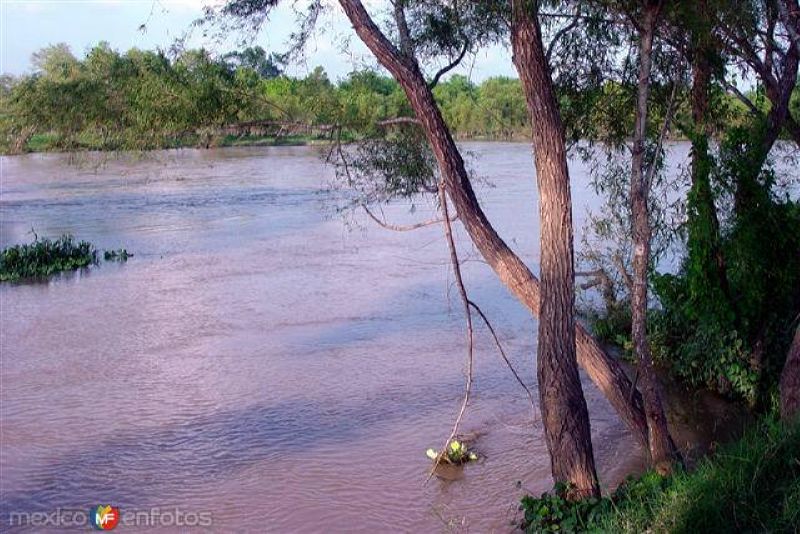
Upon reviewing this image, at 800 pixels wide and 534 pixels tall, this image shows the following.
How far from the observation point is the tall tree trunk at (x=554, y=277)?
5594mm

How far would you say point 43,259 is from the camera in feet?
60.0

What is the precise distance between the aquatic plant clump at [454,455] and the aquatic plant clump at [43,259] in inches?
476

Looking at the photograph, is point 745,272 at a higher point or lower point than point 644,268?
lower

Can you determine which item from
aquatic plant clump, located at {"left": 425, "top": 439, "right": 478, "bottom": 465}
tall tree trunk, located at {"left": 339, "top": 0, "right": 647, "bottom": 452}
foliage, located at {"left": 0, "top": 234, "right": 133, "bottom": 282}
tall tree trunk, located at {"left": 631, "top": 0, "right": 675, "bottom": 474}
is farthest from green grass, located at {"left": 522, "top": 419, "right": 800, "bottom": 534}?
foliage, located at {"left": 0, "top": 234, "right": 133, "bottom": 282}

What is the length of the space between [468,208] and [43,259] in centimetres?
1438

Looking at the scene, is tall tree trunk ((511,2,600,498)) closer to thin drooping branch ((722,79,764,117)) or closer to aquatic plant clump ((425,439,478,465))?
aquatic plant clump ((425,439,478,465))

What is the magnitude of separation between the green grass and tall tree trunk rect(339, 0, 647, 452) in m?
0.69

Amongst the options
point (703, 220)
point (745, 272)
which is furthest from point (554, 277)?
point (745, 272)

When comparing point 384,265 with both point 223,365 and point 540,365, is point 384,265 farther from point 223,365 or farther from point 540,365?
point 540,365

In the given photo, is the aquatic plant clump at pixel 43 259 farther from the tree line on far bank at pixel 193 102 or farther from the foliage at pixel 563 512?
the foliage at pixel 563 512

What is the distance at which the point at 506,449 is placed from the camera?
8.84 m

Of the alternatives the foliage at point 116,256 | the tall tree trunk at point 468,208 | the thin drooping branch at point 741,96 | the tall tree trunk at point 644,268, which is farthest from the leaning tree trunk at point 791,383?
the foliage at point 116,256

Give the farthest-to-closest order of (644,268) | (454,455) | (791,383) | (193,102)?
(454,455), (193,102), (791,383), (644,268)

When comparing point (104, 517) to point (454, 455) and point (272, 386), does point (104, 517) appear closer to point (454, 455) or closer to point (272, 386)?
point (454, 455)
